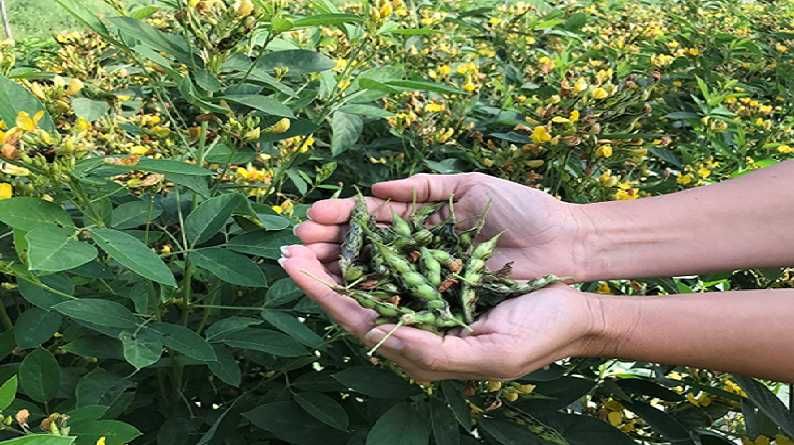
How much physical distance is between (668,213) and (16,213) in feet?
3.42

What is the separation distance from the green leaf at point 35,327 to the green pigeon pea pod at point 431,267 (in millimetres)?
509

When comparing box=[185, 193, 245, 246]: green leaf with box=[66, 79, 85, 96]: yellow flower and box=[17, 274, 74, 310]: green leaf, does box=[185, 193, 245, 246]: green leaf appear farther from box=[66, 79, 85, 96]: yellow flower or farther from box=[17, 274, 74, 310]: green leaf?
box=[66, 79, 85, 96]: yellow flower

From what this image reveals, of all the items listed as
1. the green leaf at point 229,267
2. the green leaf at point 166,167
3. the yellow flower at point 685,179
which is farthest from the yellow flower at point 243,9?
the yellow flower at point 685,179

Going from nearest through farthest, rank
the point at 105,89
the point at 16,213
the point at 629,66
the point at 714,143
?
the point at 16,213 < the point at 105,89 < the point at 714,143 < the point at 629,66

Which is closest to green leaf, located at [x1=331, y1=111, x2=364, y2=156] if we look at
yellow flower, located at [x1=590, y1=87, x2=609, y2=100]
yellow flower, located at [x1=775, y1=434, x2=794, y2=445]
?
yellow flower, located at [x1=590, y1=87, x2=609, y2=100]

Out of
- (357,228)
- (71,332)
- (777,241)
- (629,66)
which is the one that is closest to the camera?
(71,332)

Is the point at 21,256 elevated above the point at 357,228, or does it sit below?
above

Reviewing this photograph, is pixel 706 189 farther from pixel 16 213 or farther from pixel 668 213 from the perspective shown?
pixel 16 213

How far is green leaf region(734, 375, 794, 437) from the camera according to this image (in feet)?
3.96

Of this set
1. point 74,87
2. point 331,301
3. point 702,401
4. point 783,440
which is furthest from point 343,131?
point 783,440

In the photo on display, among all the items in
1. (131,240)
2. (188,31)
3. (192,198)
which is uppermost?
(188,31)

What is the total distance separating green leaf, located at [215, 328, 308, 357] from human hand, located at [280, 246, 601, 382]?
94mm

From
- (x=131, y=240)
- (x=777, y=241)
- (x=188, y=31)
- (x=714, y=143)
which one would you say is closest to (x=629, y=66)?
(x=714, y=143)

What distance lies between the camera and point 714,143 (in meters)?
2.03
